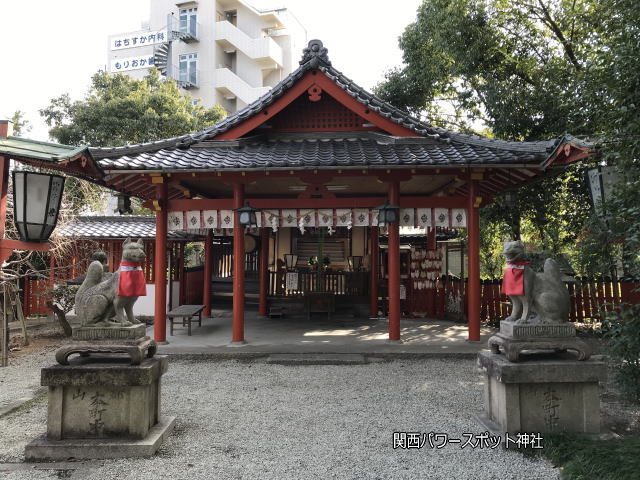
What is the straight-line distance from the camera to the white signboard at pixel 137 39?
3618 cm

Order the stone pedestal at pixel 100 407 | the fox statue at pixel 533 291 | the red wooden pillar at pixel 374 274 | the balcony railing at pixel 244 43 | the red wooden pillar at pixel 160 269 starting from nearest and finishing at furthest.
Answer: the stone pedestal at pixel 100 407, the fox statue at pixel 533 291, the red wooden pillar at pixel 160 269, the red wooden pillar at pixel 374 274, the balcony railing at pixel 244 43

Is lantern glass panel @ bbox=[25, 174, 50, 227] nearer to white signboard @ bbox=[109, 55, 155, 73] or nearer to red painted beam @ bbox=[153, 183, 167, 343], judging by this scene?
red painted beam @ bbox=[153, 183, 167, 343]

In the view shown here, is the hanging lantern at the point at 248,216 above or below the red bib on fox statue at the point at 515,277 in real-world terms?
above

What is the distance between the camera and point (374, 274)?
13836 millimetres

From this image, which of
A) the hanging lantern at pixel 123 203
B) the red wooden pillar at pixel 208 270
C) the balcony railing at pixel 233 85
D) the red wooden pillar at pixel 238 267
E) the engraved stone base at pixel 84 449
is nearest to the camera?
the engraved stone base at pixel 84 449

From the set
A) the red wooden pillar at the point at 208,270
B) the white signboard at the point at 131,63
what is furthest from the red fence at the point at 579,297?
the white signboard at the point at 131,63

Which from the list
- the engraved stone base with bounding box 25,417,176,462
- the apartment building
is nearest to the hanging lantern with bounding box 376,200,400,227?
the engraved stone base with bounding box 25,417,176,462

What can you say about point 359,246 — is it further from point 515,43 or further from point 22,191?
point 22,191

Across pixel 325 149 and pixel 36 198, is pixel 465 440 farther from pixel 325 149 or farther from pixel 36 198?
pixel 325 149

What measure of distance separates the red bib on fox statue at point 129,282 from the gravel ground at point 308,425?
1751 millimetres

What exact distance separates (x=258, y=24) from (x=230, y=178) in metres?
33.7

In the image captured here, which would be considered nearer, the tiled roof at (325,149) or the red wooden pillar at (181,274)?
the tiled roof at (325,149)

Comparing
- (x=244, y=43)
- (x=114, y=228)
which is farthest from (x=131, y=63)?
(x=114, y=228)

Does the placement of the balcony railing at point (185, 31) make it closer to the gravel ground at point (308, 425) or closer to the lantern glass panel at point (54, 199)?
the gravel ground at point (308, 425)
